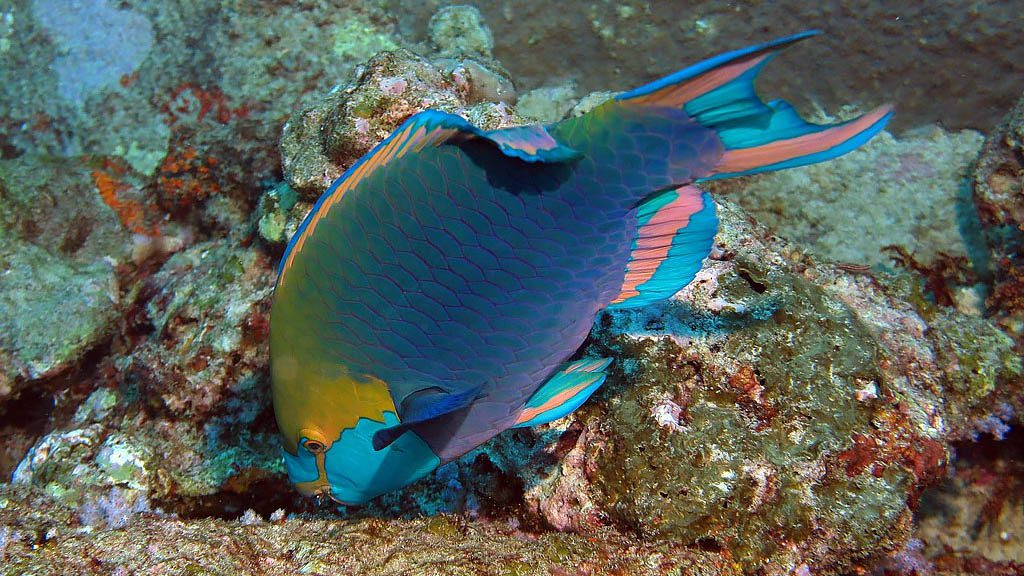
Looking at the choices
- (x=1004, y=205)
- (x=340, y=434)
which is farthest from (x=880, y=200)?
(x=340, y=434)

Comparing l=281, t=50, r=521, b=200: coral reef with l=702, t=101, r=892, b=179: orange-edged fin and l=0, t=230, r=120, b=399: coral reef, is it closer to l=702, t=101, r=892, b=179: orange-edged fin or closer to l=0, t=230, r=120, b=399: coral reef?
l=702, t=101, r=892, b=179: orange-edged fin

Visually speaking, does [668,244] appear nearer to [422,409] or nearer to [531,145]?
[531,145]

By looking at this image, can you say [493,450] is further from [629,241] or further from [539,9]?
[539,9]

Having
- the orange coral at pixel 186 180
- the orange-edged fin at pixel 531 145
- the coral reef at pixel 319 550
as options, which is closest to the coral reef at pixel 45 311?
the orange coral at pixel 186 180

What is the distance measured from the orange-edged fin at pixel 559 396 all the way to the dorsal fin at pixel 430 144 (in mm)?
797

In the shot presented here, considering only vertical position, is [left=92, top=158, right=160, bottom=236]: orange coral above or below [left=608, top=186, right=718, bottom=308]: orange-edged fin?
below

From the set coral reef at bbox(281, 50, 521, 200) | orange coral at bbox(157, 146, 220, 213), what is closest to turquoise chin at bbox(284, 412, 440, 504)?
coral reef at bbox(281, 50, 521, 200)

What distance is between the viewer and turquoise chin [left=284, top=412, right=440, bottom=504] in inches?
79.8

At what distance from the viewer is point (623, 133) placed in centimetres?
165

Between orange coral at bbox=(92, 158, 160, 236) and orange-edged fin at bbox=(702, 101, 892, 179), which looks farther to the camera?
orange coral at bbox=(92, 158, 160, 236)

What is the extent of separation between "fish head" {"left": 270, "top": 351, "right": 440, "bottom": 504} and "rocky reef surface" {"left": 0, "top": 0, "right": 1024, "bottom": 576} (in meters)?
0.23

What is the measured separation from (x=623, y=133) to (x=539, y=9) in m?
4.03

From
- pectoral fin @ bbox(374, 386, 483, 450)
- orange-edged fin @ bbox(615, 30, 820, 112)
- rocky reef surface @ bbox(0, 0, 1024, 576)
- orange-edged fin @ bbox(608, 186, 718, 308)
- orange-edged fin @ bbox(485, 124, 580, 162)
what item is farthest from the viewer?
rocky reef surface @ bbox(0, 0, 1024, 576)

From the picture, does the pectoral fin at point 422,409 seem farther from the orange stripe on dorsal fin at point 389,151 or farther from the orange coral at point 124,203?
the orange coral at point 124,203
